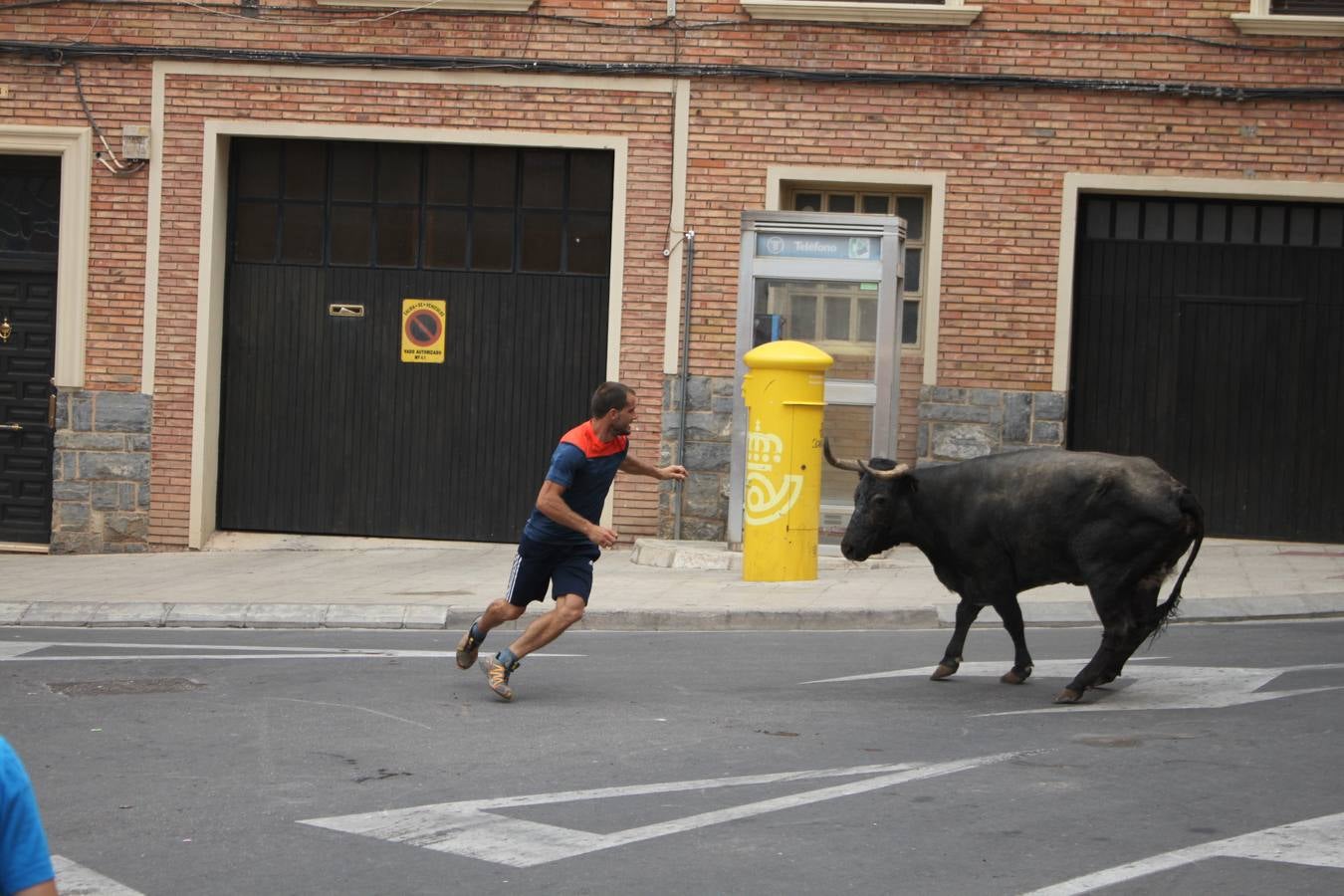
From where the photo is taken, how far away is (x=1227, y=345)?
54.6ft

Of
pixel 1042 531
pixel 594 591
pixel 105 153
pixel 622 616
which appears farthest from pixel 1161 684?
pixel 105 153

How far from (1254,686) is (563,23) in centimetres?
957

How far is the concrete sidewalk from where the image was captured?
12.6 m

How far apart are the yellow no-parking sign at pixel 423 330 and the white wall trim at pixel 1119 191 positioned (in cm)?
567

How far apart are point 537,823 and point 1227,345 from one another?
11644 millimetres

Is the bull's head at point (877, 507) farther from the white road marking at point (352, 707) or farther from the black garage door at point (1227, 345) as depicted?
the black garage door at point (1227, 345)

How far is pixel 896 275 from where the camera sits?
1529 cm

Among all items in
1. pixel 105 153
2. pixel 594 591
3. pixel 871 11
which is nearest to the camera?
pixel 594 591

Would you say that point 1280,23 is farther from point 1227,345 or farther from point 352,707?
point 352,707

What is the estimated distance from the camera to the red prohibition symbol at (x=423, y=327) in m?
17.2

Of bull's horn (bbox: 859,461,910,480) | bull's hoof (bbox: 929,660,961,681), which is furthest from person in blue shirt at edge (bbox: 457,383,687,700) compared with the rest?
bull's hoof (bbox: 929,660,961,681)

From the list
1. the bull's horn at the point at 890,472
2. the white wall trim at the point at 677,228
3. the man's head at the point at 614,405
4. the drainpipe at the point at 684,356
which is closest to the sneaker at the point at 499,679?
the man's head at the point at 614,405

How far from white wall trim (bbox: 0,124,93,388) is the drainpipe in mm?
5546

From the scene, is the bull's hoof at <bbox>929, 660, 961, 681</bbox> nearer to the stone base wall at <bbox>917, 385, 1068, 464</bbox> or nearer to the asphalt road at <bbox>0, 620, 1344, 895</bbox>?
the asphalt road at <bbox>0, 620, 1344, 895</bbox>
